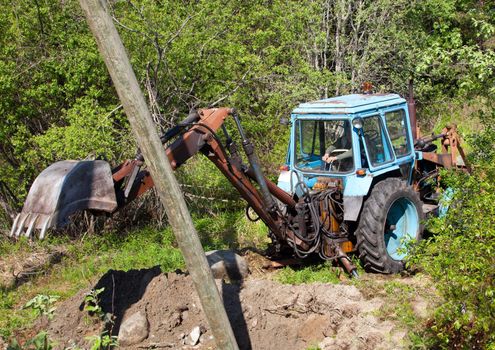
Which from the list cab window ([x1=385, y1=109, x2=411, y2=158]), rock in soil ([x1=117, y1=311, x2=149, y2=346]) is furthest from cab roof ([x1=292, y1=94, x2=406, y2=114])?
rock in soil ([x1=117, y1=311, x2=149, y2=346])

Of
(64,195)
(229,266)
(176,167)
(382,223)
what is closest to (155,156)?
(64,195)

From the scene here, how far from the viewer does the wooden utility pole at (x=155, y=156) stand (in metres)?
4.81

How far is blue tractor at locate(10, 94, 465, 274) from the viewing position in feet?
25.1

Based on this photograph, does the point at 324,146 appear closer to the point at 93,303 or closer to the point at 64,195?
the point at 93,303

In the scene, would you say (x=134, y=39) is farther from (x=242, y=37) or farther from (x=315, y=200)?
(x=315, y=200)

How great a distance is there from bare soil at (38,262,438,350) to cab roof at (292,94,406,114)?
2.46 m

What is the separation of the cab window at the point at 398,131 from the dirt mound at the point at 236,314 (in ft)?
8.60

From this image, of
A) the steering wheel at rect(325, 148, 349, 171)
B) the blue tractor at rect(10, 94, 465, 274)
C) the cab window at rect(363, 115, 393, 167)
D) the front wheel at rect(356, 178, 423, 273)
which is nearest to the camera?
the blue tractor at rect(10, 94, 465, 274)

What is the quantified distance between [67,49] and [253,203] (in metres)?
5.69

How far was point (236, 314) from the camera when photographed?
7.36m

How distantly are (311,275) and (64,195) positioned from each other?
400 centimetres

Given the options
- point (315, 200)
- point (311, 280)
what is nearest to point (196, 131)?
point (315, 200)

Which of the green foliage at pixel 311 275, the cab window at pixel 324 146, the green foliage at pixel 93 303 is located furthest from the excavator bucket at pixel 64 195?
the cab window at pixel 324 146

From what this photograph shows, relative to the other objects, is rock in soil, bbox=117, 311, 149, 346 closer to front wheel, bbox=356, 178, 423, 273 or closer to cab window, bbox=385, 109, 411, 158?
front wheel, bbox=356, 178, 423, 273
